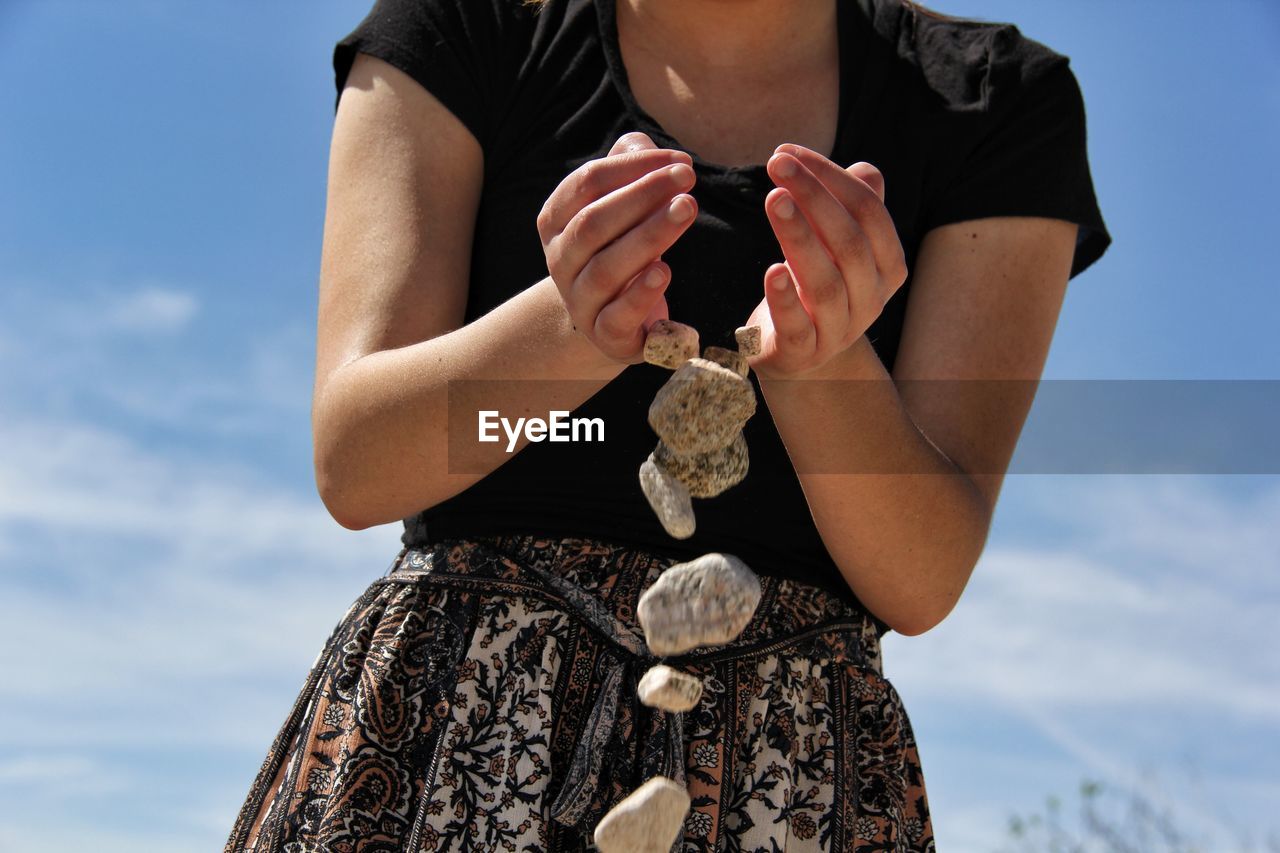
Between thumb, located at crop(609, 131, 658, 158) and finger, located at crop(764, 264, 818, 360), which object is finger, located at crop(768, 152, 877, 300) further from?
thumb, located at crop(609, 131, 658, 158)

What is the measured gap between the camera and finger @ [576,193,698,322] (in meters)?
1.11

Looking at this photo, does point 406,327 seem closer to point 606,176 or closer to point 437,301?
point 437,301

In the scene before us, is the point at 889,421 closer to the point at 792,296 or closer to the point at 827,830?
the point at 792,296

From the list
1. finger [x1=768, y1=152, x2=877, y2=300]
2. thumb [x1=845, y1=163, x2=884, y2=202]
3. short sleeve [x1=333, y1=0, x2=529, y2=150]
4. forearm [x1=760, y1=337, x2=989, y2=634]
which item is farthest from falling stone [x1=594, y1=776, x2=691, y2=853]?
short sleeve [x1=333, y1=0, x2=529, y2=150]

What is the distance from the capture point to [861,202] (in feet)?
3.82

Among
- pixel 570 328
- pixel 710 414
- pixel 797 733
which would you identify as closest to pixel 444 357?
pixel 570 328

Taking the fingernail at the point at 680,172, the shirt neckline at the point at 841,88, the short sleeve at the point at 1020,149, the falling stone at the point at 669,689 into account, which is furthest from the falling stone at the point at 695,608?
the short sleeve at the point at 1020,149

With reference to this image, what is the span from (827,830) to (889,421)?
402 millimetres

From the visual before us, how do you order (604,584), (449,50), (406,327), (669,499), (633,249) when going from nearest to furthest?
(633,249) → (669,499) → (604,584) → (406,327) → (449,50)

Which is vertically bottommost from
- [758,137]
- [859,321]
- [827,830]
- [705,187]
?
[827,830]

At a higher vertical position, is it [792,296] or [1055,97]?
[1055,97]

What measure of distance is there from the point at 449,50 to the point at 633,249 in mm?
573

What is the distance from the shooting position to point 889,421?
1.33 metres

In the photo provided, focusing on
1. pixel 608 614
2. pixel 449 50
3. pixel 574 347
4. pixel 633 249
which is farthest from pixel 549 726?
pixel 449 50
